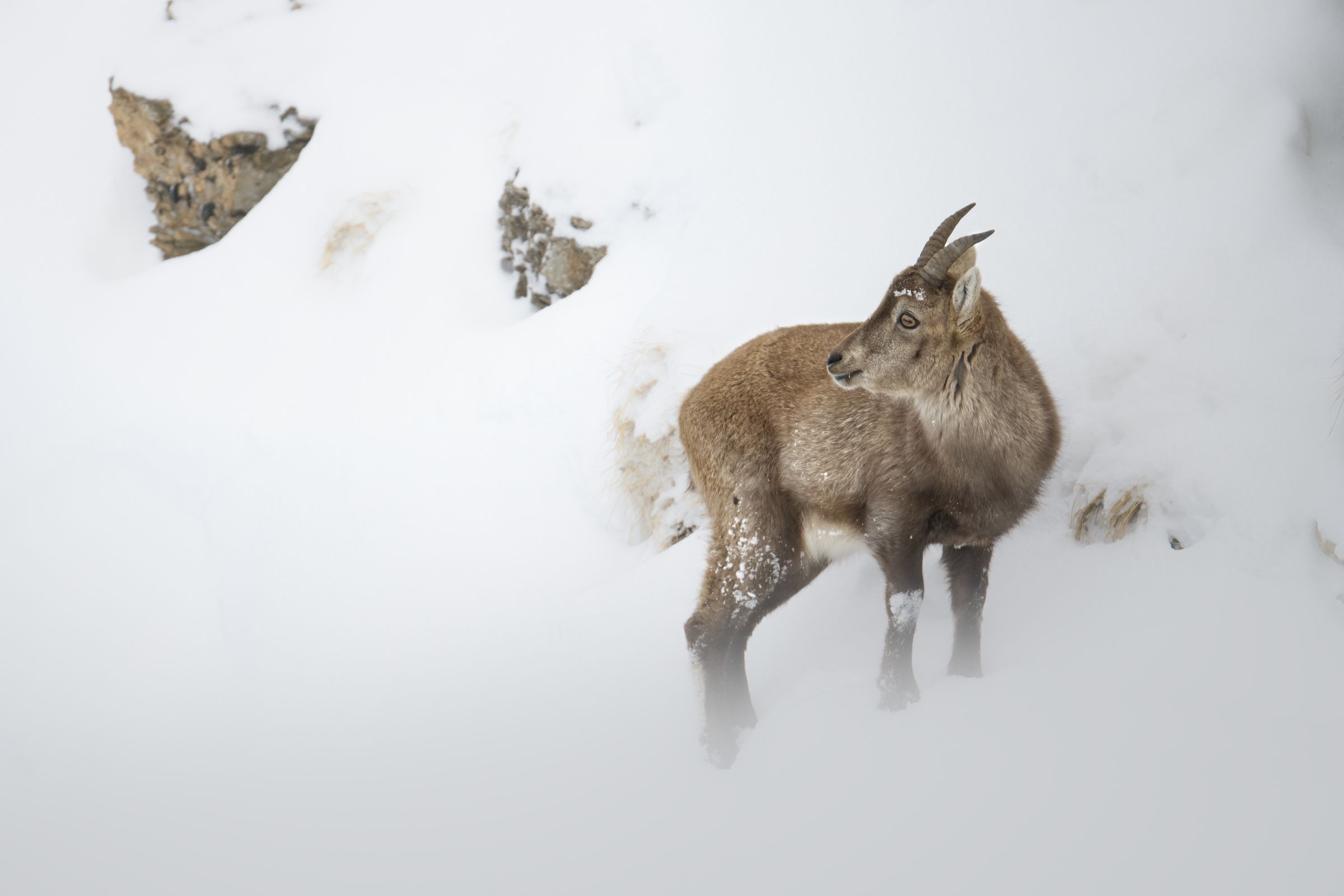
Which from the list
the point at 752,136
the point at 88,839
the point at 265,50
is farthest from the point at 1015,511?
the point at 265,50

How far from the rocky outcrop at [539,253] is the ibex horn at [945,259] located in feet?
12.1

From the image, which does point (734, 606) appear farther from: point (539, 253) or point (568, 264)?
point (539, 253)

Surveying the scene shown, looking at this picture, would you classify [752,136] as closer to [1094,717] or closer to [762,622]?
[762,622]

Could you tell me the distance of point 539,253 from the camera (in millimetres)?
6926

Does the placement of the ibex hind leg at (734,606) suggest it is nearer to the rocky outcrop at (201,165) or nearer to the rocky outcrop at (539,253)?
the rocky outcrop at (539,253)

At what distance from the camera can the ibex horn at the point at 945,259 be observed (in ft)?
9.78

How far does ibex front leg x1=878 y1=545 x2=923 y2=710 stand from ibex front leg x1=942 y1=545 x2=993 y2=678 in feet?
0.73

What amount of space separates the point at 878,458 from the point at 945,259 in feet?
2.47

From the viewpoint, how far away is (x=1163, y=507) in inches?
142

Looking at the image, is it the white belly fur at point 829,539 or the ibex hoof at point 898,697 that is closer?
the ibex hoof at point 898,697

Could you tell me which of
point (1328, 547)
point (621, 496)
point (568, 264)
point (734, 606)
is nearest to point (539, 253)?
point (568, 264)

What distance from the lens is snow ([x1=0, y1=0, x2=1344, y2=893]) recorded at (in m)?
3.09

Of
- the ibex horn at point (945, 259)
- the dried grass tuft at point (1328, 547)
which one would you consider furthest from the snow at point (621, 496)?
the ibex horn at point (945, 259)

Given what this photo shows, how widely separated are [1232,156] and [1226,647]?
2671 mm
